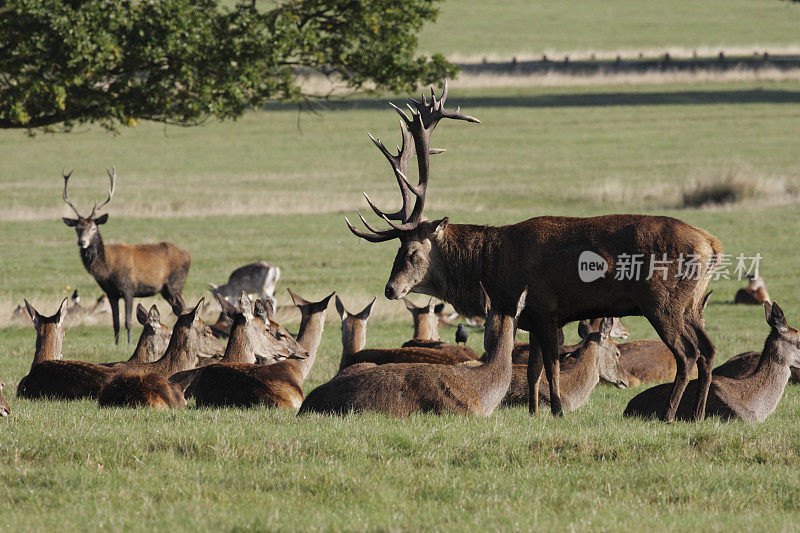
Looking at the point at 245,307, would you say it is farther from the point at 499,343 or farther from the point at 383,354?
the point at 499,343

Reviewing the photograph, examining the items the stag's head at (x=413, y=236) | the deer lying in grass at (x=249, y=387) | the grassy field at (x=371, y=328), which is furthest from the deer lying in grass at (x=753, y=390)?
the deer lying in grass at (x=249, y=387)

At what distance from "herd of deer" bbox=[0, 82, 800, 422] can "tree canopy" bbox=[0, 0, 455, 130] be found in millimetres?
5457

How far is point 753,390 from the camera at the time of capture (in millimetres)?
8508

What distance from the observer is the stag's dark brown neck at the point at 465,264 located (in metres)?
8.61

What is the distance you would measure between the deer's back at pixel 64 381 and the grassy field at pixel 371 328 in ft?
0.81

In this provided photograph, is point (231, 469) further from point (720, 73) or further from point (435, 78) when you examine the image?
point (720, 73)

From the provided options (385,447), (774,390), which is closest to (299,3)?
(774,390)

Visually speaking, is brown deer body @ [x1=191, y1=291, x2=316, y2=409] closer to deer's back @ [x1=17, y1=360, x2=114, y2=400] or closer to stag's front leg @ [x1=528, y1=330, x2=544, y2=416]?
deer's back @ [x1=17, y1=360, x2=114, y2=400]

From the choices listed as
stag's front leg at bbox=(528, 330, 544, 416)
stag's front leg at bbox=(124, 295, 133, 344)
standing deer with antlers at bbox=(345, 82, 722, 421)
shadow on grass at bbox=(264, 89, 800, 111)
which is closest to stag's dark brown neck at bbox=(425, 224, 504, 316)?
standing deer with antlers at bbox=(345, 82, 722, 421)

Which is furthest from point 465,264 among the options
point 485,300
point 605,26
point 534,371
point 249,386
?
point 605,26

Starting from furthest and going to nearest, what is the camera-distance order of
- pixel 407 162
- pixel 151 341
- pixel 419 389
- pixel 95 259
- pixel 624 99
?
pixel 624 99
pixel 95 259
pixel 151 341
pixel 407 162
pixel 419 389

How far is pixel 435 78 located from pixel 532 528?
12086mm

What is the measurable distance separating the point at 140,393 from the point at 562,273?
3.21 meters

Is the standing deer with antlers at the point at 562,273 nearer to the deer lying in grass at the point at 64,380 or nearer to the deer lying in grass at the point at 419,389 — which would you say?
the deer lying in grass at the point at 419,389
